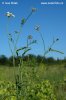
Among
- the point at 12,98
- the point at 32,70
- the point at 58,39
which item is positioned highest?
the point at 58,39

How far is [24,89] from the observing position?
445 cm

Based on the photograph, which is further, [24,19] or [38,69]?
[38,69]

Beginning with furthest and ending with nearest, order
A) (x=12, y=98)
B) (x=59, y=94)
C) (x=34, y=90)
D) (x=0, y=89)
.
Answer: (x=59, y=94), (x=34, y=90), (x=0, y=89), (x=12, y=98)

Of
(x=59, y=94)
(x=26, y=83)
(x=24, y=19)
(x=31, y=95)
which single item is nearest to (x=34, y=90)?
(x=31, y=95)

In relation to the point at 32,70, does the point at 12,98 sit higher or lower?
lower

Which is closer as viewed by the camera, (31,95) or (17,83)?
(17,83)

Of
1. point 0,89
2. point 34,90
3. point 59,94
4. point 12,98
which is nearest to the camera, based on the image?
point 12,98

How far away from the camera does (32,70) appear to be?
495 centimetres

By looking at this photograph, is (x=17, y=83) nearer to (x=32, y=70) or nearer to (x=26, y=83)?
(x=26, y=83)

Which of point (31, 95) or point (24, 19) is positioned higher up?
point (24, 19)

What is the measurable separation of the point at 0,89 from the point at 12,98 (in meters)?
0.35

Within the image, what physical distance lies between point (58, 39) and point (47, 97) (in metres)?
0.71

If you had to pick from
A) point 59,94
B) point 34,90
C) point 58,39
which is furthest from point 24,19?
point 59,94

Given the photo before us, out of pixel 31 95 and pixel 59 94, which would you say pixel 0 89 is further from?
pixel 59 94
